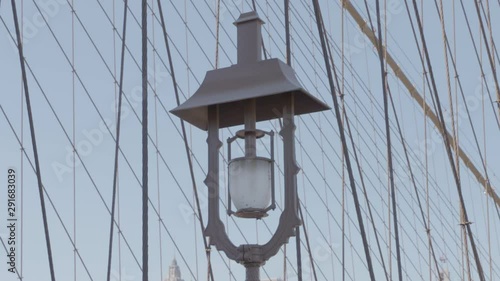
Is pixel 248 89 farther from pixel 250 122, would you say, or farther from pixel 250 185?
pixel 250 185

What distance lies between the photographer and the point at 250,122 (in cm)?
232

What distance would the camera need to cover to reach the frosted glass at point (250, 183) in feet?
7.22

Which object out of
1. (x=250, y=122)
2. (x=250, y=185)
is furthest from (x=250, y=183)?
(x=250, y=122)

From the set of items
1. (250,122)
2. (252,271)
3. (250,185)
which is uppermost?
(250,122)

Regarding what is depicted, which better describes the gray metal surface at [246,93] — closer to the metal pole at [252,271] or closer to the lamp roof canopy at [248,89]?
the lamp roof canopy at [248,89]

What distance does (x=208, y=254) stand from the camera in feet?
15.1

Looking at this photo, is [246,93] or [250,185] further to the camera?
[246,93]

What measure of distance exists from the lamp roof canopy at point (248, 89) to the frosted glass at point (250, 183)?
0.56 feet

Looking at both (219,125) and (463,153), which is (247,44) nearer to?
(219,125)

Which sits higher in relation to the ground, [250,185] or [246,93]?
[246,93]

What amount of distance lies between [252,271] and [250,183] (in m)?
0.19

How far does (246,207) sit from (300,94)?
1.10ft

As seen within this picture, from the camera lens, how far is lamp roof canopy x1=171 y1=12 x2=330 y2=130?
2342 millimetres

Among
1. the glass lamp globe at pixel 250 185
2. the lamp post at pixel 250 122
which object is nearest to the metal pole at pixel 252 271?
the lamp post at pixel 250 122
